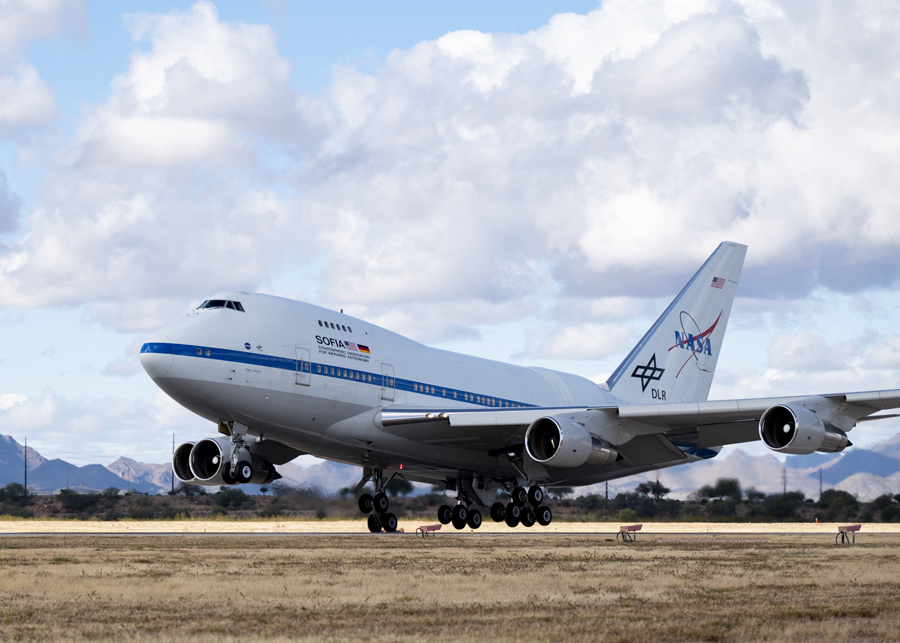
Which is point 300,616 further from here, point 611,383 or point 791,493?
point 791,493

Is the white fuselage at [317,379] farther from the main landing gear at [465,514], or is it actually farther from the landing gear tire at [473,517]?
the landing gear tire at [473,517]

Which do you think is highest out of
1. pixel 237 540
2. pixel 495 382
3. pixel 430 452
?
pixel 495 382

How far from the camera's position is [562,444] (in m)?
27.8

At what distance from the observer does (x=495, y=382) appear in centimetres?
3416

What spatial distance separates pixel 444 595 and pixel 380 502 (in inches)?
781

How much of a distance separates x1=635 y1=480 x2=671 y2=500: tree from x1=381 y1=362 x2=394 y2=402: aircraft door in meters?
45.2

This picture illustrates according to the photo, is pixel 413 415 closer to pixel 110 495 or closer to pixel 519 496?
pixel 519 496

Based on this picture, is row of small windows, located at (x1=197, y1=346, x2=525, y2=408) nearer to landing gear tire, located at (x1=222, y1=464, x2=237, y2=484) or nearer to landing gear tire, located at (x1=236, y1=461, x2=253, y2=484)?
landing gear tire, located at (x1=236, y1=461, x2=253, y2=484)

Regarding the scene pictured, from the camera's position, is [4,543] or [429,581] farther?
[4,543]

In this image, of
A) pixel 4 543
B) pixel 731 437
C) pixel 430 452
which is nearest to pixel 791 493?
pixel 731 437

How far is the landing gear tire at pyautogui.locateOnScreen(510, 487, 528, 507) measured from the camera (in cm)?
3294

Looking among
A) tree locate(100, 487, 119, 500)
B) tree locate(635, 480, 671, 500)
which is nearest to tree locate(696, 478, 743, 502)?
tree locate(635, 480, 671, 500)

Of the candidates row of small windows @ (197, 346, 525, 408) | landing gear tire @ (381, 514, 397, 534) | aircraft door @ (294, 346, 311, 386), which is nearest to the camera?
aircraft door @ (294, 346, 311, 386)

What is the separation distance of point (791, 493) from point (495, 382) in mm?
38434
